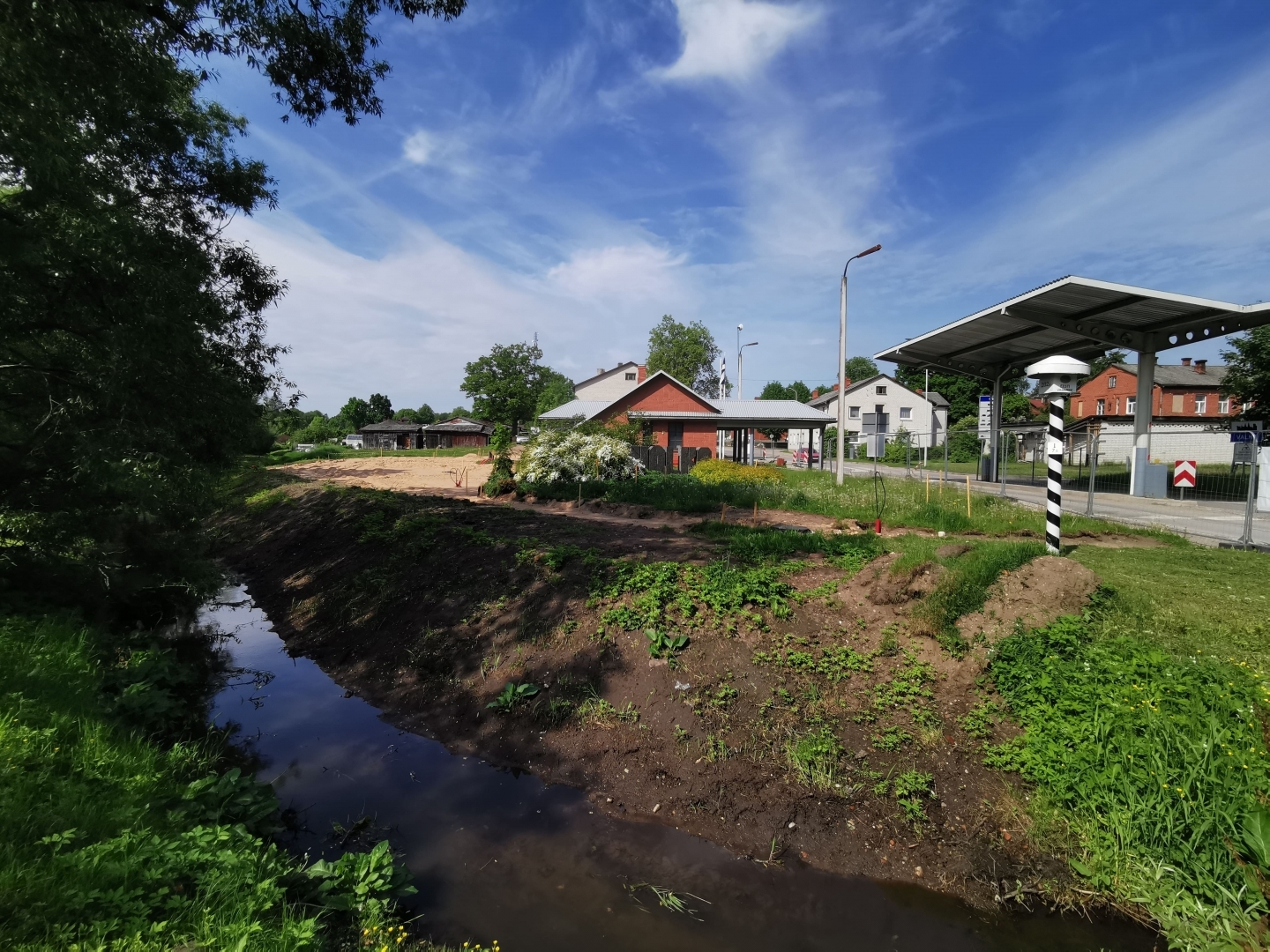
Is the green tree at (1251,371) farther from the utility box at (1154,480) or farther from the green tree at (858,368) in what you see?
the green tree at (858,368)

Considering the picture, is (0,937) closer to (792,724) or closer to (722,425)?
(792,724)

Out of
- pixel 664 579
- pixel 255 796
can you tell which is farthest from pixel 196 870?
pixel 664 579

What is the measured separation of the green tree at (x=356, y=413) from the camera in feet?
355

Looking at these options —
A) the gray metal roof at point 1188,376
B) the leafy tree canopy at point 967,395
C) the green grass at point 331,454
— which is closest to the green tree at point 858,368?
the leafy tree canopy at point 967,395

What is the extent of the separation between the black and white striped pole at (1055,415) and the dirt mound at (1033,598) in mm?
1710

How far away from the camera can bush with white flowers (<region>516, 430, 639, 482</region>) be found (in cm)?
2147

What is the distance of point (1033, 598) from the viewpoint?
6.29m

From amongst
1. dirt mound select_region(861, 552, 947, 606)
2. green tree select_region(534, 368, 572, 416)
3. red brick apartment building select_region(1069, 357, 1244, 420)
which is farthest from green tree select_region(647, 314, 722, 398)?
dirt mound select_region(861, 552, 947, 606)

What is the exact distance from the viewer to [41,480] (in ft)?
24.6

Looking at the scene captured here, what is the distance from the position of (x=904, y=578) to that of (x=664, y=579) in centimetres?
286

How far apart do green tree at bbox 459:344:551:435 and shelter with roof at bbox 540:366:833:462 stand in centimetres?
2403

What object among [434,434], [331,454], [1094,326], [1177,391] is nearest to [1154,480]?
[1094,326]

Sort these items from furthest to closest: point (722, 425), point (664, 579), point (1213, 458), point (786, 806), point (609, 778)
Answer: point (722, 425) → point (1213, 458) → point (664, 579) → point (609, 778) → point (786, 806)

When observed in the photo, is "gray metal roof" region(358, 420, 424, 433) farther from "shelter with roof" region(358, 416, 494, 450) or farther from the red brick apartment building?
the red brick apartment building
